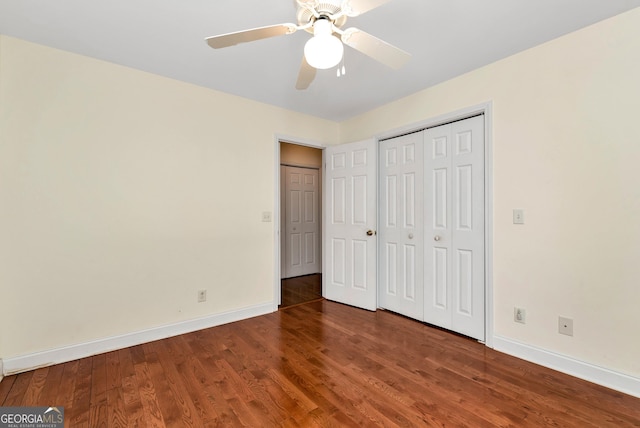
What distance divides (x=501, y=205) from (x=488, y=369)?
1.28 meters

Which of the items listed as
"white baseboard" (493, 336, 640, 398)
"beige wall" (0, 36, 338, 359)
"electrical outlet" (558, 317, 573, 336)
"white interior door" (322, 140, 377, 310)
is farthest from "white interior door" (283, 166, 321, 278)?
"electrical outlet" (558, 317, 573, 336)

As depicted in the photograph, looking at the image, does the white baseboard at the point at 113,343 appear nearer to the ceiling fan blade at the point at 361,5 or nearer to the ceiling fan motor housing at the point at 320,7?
the ceiling fan motor housing at the point at 320,7

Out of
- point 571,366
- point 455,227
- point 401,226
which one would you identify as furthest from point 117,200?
point 571,366

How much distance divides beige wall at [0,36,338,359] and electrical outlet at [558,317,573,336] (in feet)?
8.74

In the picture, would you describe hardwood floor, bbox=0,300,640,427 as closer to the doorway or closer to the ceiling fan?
the ceiling fan

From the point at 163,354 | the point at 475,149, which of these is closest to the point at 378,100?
the point at 475,149

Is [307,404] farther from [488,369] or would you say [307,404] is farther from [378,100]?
[378,100]

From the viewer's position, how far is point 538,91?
218 centimetres

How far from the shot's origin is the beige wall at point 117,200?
6.79 feet

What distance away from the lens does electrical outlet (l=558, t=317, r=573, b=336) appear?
6.63 ft

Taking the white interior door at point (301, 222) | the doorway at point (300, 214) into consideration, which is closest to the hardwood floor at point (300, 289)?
the doorway at point (300, 214)

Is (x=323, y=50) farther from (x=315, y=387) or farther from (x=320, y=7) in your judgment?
(x=315, y=387)

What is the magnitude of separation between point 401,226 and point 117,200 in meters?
2.78

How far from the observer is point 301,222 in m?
5.19
